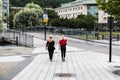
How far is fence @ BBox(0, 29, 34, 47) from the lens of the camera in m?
40.3

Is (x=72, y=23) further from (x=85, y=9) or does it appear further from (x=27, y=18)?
(x=85, y=9)

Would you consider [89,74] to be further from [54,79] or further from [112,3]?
[112,3]

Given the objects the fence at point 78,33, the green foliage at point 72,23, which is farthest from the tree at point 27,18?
the fence at point 78,33

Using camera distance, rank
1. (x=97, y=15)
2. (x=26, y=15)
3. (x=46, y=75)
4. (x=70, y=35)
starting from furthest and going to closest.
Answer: (x=97, y=15)
(x=26, y=15)
(x=70, y=35)
(x=46, y=75)

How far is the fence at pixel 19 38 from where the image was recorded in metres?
40.3

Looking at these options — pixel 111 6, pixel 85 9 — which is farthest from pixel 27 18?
pixel 111 6

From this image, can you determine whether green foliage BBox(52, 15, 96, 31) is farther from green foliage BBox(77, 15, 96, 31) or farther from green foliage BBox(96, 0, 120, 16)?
green foliage BBox(96, 0, 120, 16)

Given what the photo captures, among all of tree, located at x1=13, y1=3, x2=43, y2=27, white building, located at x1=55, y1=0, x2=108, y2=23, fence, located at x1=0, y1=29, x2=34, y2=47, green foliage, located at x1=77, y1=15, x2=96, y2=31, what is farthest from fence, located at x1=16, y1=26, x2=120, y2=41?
white building, located at x1=55, y1=0, x2=108, y2=23

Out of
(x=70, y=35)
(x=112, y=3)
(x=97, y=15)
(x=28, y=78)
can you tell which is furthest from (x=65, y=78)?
(x=97, y=15)

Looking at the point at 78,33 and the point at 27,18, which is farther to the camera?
the point at 27,18

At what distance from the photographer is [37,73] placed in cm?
1692

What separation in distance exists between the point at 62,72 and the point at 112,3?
158 inches

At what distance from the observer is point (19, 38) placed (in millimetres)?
44562

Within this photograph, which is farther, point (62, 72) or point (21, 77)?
point (62, 72)
